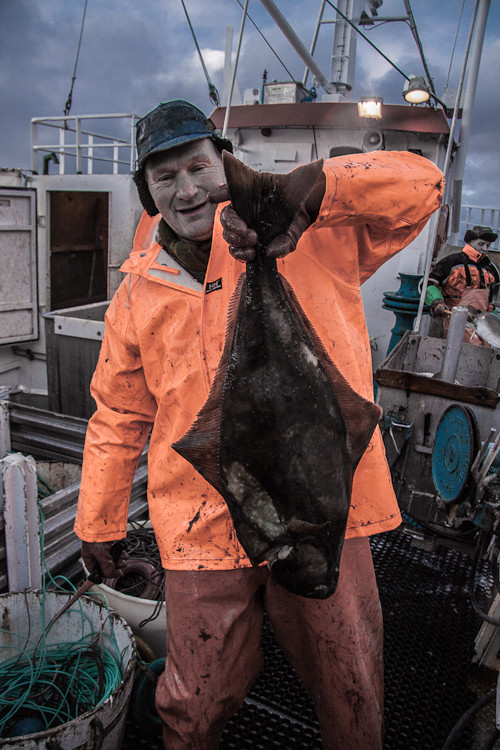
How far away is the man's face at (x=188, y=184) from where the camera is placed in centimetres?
166

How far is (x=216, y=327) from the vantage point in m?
1.60

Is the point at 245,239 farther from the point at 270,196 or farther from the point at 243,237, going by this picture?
the point at 270,196

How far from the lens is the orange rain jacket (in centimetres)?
145

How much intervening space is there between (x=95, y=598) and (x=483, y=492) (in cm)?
206

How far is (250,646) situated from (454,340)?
9.43 ft

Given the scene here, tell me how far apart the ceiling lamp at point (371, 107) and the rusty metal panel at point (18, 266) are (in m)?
5.08

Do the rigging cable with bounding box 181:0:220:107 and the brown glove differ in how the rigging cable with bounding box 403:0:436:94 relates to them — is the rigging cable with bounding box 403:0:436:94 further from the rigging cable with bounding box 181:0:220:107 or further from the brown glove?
the brown glove

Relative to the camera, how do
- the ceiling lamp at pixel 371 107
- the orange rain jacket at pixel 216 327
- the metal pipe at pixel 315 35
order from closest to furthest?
the orange rain jacket at pixel 216 327
the ceiling lamp at pixel 371 107
the metal pipe at pixel 315 35

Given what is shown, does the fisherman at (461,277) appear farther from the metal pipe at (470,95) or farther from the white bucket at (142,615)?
the white bucket at (142,615)

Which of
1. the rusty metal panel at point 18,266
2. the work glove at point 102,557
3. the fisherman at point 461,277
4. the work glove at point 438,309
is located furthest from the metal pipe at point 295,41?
the work glove at point 102,557

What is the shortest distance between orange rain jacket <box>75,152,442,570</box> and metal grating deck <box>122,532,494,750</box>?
124cm

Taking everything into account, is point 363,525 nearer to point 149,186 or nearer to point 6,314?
point 149,186

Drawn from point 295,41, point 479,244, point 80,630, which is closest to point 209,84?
point 295,41

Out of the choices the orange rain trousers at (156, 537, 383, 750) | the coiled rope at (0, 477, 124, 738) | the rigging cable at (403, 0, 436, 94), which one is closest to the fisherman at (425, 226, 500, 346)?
the rigging cable at (403, 0, 436, 94)
